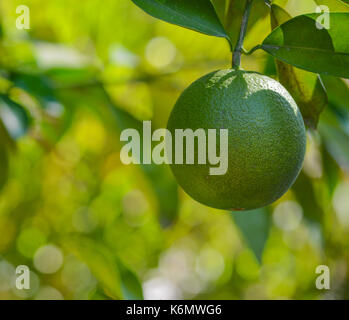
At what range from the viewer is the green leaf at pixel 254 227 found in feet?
4.60

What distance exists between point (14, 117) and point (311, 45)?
0.79 metres

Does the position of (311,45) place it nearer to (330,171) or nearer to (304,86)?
(304,86)

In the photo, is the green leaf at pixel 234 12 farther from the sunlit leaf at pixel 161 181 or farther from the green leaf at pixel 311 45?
the sunlit leaf at pixel 161 181

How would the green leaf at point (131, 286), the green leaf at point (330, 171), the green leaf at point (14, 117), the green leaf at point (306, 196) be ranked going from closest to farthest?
1. the green leaf at point (131, 286)
2. the green leaf at point (14, 117)
3. the green leaf at point (330, 171)
4. the green leaf at point (306, 196)

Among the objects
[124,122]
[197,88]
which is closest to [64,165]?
[124,122]

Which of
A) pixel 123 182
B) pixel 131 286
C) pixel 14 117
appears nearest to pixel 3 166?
pixel 14 117

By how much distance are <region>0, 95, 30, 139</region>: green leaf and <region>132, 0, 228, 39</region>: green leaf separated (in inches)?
25.1

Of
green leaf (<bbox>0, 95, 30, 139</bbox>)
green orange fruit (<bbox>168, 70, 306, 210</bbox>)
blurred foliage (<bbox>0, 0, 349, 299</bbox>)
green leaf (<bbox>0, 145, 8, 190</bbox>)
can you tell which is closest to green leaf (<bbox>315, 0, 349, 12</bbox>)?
blurred foliage (<bbox>0, 0, 349, 299</bbox>)

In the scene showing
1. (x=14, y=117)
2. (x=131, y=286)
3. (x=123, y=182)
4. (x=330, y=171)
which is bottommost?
(x=131, y=286)

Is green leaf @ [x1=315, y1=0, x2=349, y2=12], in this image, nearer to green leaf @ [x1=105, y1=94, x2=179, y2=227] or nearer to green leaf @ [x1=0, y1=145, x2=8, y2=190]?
green leaf @ [x1=105, y1=94, x2=179, y2=227]

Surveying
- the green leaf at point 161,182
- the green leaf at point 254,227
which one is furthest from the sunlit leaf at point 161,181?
the green leaf at point 254,227

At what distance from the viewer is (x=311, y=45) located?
0.76 metres

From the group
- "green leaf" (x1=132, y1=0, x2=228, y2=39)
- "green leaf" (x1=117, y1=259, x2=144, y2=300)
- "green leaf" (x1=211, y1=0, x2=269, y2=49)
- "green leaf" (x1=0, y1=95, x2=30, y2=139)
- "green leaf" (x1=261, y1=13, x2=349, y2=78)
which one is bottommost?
"green leaf" (x1=117, y1=259, x2=144, y2=300)

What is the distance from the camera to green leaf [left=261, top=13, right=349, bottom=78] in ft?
2.48
